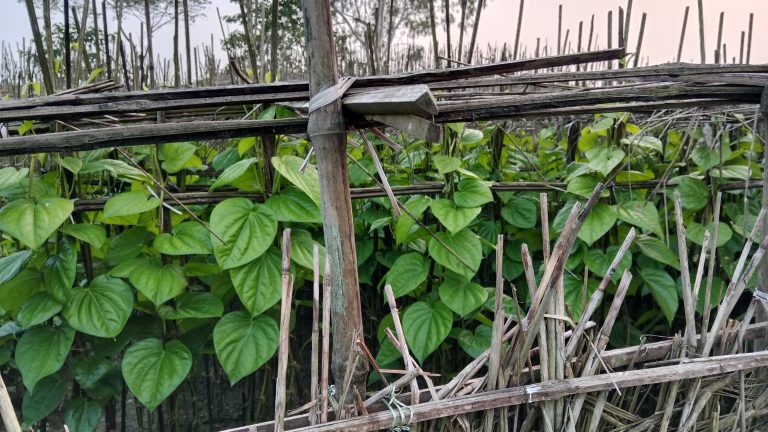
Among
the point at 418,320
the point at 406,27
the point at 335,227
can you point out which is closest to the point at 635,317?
the point at 418,320

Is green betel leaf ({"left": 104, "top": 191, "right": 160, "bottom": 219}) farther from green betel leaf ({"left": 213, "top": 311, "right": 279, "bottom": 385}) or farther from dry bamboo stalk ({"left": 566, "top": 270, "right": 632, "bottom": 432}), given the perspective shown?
dry bamboo stalk ({"left": 566, "top": 270, "right": 632, "bottom": 432})

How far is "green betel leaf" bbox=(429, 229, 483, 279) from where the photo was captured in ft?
4.75

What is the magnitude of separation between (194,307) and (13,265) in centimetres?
38

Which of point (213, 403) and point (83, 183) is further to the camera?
point (213, 403)

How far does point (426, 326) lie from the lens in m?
1.47

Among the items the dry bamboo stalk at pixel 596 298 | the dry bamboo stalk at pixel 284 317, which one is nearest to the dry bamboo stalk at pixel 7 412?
the dry bamboo stalk at pixel 284 317

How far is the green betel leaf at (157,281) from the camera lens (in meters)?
1.28

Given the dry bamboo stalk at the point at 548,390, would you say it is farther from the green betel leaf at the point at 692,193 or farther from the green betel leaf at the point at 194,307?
the green betel leaf at the point at 692,193

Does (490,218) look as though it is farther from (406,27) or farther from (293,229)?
(406,27)

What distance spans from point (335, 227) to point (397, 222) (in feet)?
1.90

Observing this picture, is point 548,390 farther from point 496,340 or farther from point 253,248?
point 253,248

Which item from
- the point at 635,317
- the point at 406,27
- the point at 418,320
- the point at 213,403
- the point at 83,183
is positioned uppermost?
the point at 406,27

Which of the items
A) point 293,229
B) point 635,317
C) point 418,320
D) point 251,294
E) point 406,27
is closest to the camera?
point 251,294

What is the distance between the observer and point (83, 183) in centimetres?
146
